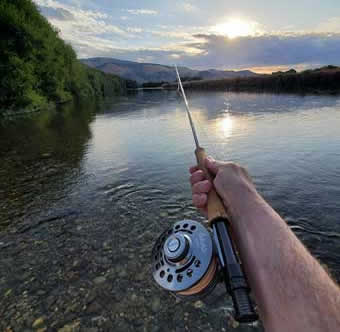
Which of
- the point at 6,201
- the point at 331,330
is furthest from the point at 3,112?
the point at 331,330

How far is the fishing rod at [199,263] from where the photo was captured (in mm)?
1239

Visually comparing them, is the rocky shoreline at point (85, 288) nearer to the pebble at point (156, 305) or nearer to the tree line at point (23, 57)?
the pebble at point (156, 305)

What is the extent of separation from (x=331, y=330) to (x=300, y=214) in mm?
4557

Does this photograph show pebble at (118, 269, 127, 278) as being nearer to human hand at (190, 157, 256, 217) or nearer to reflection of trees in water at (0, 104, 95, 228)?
human hand at (190, 157, 256, 217)

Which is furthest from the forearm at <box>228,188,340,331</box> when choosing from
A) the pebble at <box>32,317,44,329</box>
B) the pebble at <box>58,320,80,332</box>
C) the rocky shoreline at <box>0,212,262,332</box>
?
the pebble at <box>32,317,44,329</box>

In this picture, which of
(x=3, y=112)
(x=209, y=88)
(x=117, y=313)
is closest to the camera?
(x=117, y=313)

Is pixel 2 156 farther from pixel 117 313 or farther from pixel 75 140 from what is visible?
pixel 117 313

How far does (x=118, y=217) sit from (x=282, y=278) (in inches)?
173

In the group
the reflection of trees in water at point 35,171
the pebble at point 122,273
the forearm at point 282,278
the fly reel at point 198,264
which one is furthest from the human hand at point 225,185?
the reflection of trees in water at point 35,171

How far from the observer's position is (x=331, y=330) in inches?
37.9

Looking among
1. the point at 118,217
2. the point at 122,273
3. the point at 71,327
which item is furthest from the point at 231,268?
the point at 118,217

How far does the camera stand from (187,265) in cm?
141

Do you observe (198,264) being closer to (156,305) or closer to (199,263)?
(199,263)

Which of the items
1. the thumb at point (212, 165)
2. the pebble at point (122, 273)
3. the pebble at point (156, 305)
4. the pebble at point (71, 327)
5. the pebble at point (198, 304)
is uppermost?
the thumb at point (212, 165)
